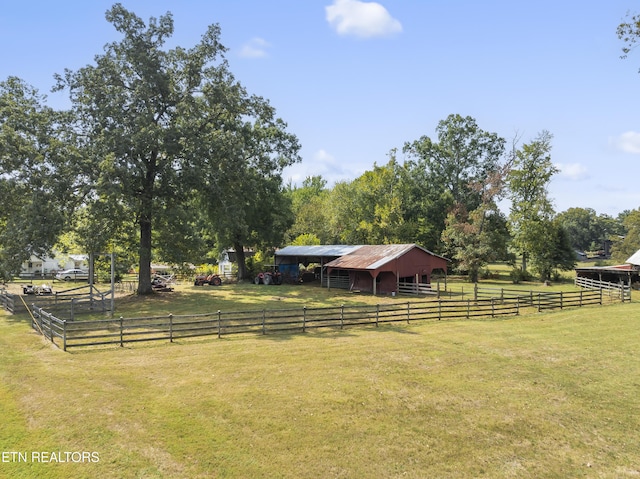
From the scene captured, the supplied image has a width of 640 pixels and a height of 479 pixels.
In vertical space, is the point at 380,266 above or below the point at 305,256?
below

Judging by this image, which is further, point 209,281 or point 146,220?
point 209,281

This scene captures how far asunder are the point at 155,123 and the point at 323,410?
27.0 metres

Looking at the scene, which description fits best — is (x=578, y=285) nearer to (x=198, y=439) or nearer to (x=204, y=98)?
(x=204, y=98)

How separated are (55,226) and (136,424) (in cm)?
2145

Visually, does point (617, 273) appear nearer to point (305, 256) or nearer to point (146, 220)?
point (305, 256)

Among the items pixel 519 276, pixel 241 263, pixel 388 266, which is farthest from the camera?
pixel 519 276

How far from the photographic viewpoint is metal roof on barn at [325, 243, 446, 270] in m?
32.9

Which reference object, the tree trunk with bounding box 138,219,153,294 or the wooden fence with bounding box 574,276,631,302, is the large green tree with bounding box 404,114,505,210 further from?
the tree trunk with bounding box 138,219,153,294

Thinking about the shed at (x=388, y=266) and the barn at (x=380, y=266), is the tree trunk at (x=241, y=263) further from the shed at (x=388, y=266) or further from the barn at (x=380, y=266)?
the shed at (x=388, y=266)

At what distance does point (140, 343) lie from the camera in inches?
650

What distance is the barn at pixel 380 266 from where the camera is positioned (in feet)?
108

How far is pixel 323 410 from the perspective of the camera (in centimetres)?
978

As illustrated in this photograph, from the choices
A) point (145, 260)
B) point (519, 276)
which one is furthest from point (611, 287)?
point (145, 260)

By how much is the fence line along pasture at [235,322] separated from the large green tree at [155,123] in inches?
441
